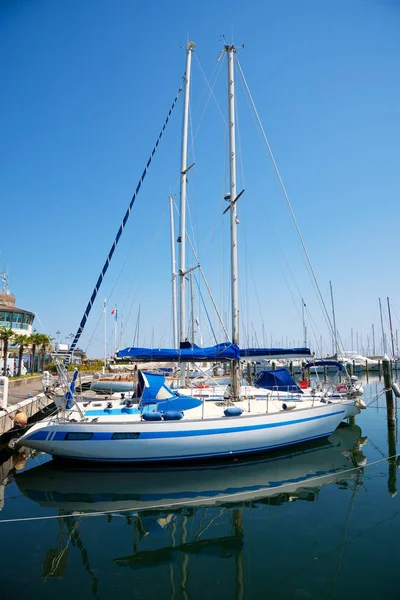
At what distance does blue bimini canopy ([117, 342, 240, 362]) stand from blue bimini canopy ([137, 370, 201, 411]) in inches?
32.6

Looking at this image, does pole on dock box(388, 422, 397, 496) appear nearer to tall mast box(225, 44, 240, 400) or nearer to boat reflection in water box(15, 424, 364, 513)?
boat reflection in water box(15, 424, 364, 513)

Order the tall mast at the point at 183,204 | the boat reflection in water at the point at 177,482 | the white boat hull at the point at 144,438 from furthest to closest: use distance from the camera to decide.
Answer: the tall mast at the point at 183,204 < the white boat hull at the point at 144,438 < the boat reflection in water at the point at 177,482

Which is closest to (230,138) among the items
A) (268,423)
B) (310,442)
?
(268,423)

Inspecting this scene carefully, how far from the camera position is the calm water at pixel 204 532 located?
6391 millimetres

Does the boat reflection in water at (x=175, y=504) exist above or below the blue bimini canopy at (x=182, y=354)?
below

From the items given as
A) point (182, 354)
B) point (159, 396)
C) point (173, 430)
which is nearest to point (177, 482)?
point (173, 430)

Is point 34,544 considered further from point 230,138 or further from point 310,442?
point 230,138

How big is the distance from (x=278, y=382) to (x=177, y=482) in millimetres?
10627

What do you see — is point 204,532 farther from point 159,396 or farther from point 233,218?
point 233,218

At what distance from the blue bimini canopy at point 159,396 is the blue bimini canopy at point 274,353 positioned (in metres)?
3.71

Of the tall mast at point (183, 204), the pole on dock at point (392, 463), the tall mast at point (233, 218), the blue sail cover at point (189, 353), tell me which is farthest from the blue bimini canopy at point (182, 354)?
the pole on dock at point (392, 463)

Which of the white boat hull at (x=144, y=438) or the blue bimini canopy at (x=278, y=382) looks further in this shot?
the blue bimini canopy at (x=278, y=382)

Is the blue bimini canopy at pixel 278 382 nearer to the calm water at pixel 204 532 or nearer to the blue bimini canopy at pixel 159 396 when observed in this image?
the calm water at pixel 204 532

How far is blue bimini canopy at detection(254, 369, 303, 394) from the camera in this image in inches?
800
